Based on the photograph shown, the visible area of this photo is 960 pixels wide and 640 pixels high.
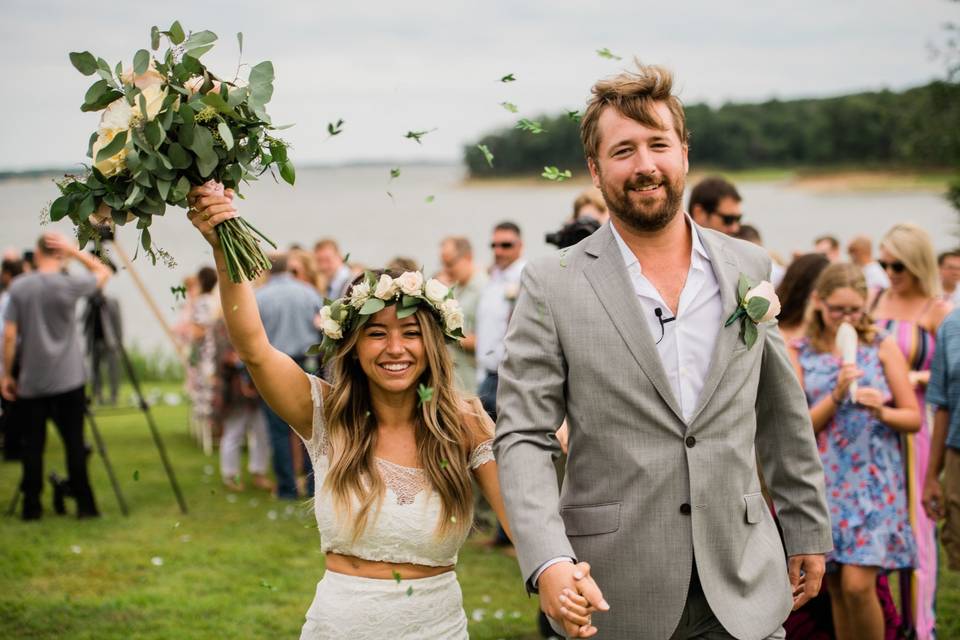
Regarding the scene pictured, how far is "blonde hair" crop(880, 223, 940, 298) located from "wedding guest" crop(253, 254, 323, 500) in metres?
5.27

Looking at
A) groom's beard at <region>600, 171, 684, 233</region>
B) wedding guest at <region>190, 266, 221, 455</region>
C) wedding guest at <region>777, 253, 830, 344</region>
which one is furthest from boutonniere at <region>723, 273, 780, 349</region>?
wedding guest at <region>190, 266, 221, 455</region>

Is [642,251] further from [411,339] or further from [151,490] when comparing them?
[151,490]

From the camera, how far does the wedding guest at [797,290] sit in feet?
18.0

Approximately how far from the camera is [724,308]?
301 centimetres

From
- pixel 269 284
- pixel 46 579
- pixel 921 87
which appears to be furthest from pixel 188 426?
pixel 921 87

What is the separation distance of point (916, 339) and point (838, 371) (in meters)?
0.95

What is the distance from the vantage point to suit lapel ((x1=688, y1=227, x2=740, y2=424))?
2904 millimetres

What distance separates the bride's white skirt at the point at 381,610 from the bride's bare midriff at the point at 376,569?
0.7 inches

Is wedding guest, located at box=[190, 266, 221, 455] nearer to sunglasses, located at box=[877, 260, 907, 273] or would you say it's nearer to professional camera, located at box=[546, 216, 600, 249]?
professional camera, located at box=[546, 216, 600, 249]

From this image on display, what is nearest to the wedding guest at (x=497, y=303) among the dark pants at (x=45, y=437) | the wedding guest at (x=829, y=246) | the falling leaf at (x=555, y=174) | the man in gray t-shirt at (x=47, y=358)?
the man in gray t-shirt at (x=47, y=358)

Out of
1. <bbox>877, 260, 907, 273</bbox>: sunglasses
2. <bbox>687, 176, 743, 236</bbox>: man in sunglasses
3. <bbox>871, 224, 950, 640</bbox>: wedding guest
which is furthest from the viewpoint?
<bbox>877, 260, 907, 273</bbox>: sunglasses

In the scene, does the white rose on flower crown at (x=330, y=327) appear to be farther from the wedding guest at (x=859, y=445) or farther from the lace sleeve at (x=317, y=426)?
Answer: the wedding guest at (x=859, y=445)

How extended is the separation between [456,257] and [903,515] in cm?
478

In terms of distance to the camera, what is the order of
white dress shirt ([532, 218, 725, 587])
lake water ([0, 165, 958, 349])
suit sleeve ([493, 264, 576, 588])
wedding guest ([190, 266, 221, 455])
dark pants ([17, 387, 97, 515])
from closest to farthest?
suit sleeve ([493, 264, 576, 588]), white dress shirt ([532, 218, 725, 587]), dark pants ([17, 387, 97, 515]), wedding guest ([190, 266, 221, 455]), lake water ([0, 165, 958, 349])
